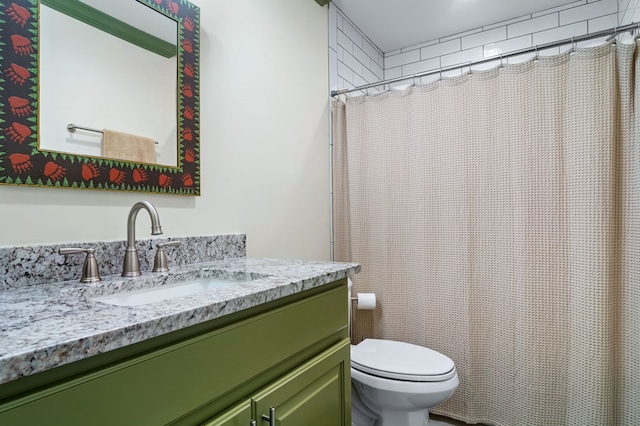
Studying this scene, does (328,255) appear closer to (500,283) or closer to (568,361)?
(500,283)

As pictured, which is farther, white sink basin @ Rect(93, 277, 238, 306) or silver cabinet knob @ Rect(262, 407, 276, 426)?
white sink basin @ Rect(93, 277, 238, 306)

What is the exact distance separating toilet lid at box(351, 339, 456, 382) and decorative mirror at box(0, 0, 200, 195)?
1002 millimetres

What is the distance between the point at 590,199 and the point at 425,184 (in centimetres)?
69

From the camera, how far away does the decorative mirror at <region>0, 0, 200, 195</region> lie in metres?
0.86

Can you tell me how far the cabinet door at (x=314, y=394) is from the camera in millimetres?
776

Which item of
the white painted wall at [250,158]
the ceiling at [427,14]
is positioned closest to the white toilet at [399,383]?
the white painted wall at [250,158]

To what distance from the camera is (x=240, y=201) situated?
1.47 meters

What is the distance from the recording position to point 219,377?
659 mm

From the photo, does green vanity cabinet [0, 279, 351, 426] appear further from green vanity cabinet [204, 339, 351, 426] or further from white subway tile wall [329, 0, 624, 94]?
white subway tile wall [329, 0, 624, 94]

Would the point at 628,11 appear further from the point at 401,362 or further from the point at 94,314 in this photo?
the point at 94,314

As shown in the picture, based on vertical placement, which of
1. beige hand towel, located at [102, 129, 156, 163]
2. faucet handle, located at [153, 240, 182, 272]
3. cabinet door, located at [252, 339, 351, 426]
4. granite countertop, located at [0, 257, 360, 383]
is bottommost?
cabinet door, located at [252, 339, 351, 426]

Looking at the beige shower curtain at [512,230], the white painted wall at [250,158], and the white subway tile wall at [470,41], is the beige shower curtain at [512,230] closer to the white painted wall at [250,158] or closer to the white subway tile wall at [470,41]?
the white painted wall at [250,158]

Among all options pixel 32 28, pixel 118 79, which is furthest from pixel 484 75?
pixel 32 28

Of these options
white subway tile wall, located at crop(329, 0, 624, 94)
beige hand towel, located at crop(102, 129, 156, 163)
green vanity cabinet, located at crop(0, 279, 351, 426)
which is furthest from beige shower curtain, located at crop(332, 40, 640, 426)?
beige hand towel, located at crop(102, 129, 156, 163)
